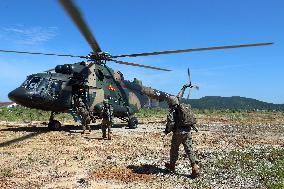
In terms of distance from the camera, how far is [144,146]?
50.5 feet

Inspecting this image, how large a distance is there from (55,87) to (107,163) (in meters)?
9.29

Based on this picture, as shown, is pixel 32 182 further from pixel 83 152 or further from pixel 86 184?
pixel 83 152

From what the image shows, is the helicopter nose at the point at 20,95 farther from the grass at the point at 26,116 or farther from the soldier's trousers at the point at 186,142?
the grass at the point at 26,116

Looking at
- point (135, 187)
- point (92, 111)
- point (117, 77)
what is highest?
point (117, 77)

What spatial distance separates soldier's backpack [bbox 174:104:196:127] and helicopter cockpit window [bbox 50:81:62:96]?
1114cm

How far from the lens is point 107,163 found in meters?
11.6

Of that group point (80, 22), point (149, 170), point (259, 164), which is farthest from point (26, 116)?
point (259, 164)

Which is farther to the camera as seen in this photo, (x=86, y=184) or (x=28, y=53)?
(x=28, y=53)

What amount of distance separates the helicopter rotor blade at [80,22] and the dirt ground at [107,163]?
415 cm

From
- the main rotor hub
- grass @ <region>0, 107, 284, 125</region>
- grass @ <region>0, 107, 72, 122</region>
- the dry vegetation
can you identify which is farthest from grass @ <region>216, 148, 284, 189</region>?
grass @ <region>0, 107, 72, 122</region>

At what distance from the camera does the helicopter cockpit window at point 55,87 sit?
19766mm

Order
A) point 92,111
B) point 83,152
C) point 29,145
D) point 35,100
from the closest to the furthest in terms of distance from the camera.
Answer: point 83,152 → point 29,145 → point 35,100 → point 92,111

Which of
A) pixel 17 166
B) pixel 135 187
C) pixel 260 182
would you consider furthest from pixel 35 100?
pixel 260 182

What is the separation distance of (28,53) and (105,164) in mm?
7856
